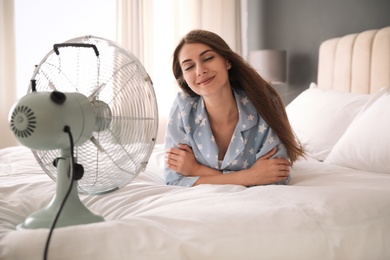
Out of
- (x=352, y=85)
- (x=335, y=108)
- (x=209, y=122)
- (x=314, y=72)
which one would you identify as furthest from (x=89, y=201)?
(x=314, y=72)

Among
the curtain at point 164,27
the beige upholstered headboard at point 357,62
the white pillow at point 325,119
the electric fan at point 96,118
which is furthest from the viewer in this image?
the curtain at point 164,27

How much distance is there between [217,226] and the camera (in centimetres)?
96

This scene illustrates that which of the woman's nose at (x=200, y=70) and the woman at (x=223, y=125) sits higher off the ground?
the woman's nose at (x=200, y=70)

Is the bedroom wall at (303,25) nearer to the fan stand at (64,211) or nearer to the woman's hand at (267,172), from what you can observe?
the woman's hand at (267,172)

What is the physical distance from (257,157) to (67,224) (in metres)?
0.84

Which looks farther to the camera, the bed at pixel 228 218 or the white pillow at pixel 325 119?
the white pillow at pixel 325 119

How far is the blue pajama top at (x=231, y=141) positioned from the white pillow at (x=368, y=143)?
0.38 metres

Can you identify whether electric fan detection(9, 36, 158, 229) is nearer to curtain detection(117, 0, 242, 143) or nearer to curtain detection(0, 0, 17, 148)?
curtain detection(0, 0, 17, 148)

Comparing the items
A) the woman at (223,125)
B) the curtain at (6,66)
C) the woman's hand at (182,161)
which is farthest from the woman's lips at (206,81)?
the curtain at (6,66)

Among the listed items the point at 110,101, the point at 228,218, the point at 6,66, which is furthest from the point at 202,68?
the point at 6,66

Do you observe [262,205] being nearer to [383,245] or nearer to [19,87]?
[383,245]

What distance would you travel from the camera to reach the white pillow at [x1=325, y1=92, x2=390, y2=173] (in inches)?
66.8

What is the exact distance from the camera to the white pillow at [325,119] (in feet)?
6.97

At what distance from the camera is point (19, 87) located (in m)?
3.84
